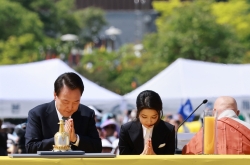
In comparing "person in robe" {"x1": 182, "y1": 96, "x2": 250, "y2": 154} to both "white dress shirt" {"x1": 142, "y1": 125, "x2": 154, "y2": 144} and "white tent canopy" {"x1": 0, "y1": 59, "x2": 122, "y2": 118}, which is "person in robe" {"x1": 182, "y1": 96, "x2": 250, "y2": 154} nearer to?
"white dress shirt" {"x1": 142, "y1": 125, "x2": 154, "y2": 144}

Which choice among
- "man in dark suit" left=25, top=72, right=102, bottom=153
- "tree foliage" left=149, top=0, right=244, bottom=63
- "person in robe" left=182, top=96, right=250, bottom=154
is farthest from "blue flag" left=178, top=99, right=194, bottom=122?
"tree foliage" left=149, top=0, right=244, bottom=63

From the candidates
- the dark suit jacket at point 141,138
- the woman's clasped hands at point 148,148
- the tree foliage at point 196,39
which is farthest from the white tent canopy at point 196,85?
the tree foliage at point 196,39

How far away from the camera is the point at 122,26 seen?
9319cm

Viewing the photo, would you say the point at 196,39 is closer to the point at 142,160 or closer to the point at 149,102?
the point at 149,102

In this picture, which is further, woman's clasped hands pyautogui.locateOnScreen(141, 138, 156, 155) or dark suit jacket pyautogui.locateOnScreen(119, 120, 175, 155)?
dark suit jacket pyautogui.locateOnScreen(119, 120, 175, 155)

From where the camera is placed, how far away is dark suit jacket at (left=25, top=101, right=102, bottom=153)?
277 inches

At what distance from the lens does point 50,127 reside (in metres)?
7.09

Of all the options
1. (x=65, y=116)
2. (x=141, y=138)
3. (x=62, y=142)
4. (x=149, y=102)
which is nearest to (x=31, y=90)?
(x=141, y=138)

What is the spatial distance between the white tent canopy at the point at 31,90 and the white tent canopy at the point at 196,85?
0.67 metres

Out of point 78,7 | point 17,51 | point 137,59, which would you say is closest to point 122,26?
point 78,7

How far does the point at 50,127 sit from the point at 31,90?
11413 millimetres

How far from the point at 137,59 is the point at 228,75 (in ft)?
117

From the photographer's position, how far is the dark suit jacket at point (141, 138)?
7445 millimetres

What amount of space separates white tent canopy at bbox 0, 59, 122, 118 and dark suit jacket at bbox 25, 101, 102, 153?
1084 centimetres
